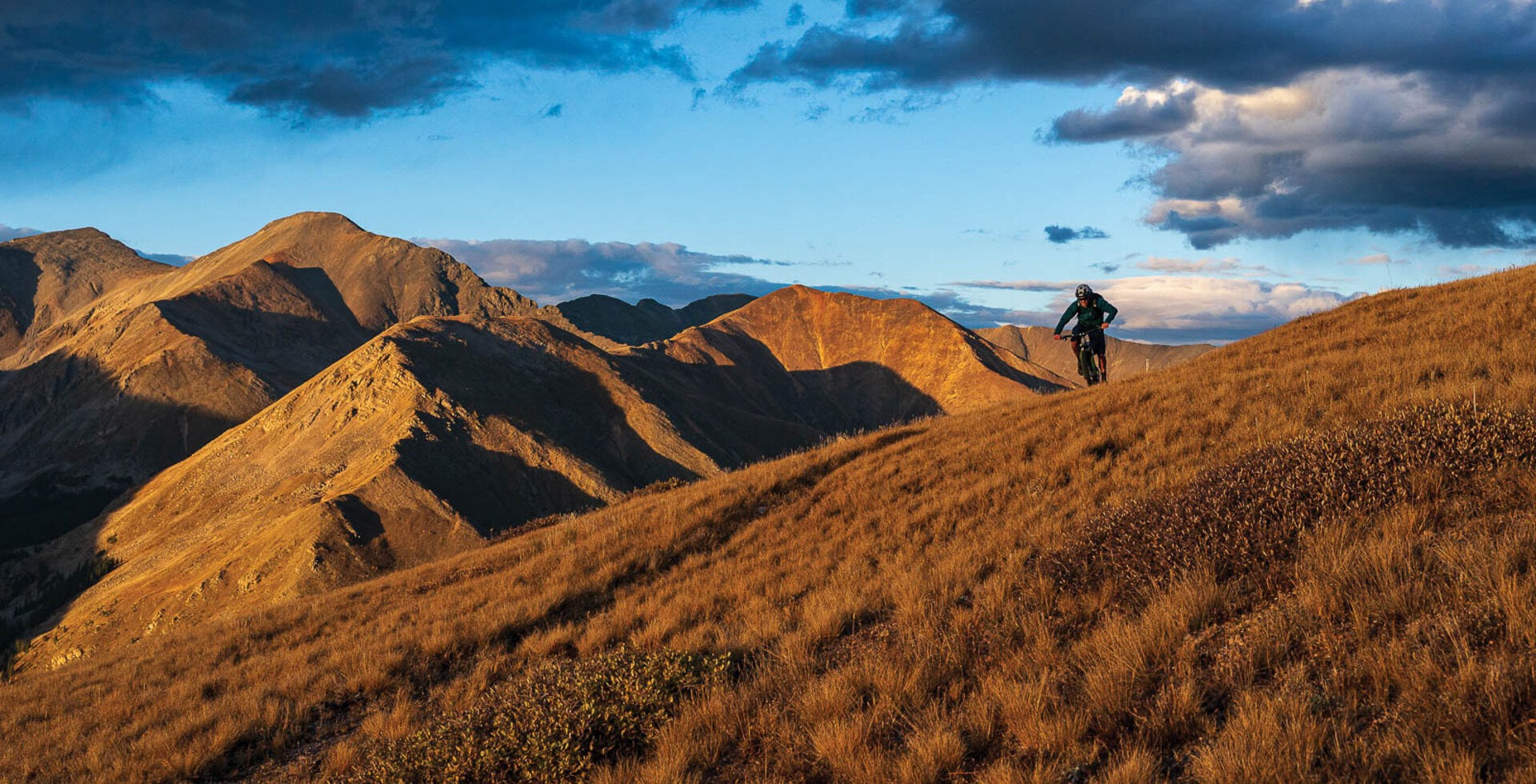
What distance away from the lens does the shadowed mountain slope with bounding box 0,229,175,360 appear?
166 meters

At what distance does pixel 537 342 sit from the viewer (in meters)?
78.6

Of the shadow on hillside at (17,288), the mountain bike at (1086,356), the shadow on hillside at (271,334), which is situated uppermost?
the shadow on hillside at (17,288)

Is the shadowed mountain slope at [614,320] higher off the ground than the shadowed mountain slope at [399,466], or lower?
higher

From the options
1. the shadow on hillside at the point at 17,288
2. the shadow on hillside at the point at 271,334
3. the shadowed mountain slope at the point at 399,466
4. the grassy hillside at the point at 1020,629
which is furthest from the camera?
the shadow on hillside at the point at 17,288

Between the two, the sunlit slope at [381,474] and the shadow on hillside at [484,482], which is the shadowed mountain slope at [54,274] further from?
the shadow on hillside at [484,482]

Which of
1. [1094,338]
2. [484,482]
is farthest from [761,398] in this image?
[1094,338]

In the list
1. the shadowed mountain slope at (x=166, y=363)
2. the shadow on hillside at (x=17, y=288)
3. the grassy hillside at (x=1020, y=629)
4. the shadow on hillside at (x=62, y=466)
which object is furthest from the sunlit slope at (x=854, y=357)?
the shadow on hillside at (x=17, y=288)

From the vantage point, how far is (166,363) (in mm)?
94625

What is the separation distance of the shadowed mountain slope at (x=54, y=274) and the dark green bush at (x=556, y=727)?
706ft

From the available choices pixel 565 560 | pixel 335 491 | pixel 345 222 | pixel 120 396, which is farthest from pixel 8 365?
pixel 565 560

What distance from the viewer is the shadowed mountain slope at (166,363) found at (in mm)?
83188

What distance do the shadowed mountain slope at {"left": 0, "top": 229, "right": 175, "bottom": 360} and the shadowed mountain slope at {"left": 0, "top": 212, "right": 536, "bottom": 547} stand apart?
20.2 feet

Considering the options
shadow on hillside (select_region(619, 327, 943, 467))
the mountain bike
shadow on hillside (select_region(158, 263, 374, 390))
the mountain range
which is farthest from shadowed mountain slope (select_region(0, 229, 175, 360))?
the mountain bike

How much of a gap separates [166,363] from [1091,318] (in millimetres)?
111575
